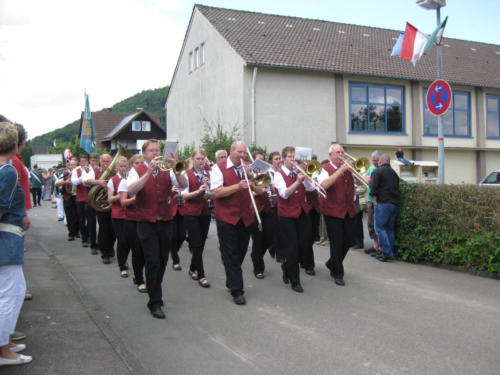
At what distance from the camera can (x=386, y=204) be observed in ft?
29.8

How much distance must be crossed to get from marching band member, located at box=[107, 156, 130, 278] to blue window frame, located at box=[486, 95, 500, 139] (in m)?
24.0

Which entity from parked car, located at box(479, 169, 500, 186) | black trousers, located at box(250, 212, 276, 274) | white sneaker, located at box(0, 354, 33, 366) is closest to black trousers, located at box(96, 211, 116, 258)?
black trousers, located at box(250, 212, 276, 274)

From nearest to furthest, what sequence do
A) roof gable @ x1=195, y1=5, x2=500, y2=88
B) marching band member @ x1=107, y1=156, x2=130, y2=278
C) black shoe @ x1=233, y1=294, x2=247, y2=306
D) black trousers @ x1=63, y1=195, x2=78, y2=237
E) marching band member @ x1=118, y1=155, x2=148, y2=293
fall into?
marching band member @ x1=118, y1=155, x2=148, y2=293 → black shoe @ x1=233, y1=294, x2=247, y2=306 → marching band member @ x1=107, y1=156, x2=130, y2=278 → black trousers @ x1=63, y1=195, x2=78, y2=237 → roof gable @ x1=195, y1=5, x2=500, y2=88

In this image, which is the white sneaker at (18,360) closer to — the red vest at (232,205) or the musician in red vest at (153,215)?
the musician in red vest at (153,215)

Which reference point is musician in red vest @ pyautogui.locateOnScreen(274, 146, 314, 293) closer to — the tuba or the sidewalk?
the sidewalk

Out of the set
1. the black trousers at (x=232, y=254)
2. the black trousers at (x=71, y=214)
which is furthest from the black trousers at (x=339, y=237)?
the black trousers at (x=71, y=214)

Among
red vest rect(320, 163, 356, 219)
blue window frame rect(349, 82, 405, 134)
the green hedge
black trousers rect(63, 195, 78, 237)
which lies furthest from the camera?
blue window frame rect(349, 82, 405, 134)

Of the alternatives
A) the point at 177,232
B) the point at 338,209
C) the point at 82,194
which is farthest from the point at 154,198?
the point at 82,194

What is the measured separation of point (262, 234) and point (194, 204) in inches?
49.1

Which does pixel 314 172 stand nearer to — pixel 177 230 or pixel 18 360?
pixel 177 230

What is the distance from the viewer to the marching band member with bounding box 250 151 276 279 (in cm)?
801

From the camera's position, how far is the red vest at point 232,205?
6.48m

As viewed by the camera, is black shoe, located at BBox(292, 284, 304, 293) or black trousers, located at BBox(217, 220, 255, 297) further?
black shoe, located at BBox(292, 284, 304, 293)

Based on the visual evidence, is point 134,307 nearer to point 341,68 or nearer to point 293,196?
point 293,196
